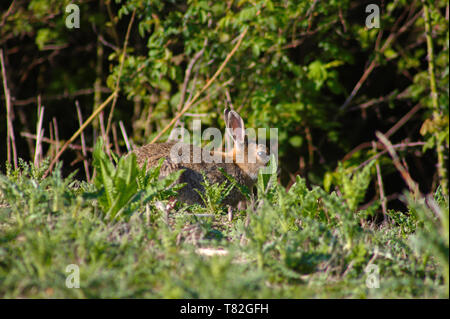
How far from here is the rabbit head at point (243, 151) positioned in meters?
5.79

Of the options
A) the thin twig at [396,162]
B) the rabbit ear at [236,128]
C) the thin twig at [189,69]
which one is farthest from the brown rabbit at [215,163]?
the thin twig at [396,162]

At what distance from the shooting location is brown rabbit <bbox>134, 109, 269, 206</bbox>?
15.1 ft

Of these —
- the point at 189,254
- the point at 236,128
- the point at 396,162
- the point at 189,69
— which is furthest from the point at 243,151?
the point at 189,254

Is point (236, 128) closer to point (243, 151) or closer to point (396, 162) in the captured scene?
point (243, 151)

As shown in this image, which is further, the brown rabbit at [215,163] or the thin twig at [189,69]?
the thin twig at [189,69]

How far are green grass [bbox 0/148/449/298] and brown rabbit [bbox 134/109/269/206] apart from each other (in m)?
1.05

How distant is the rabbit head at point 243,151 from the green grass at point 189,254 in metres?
2.75

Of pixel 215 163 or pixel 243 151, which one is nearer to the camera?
pixel 215 163

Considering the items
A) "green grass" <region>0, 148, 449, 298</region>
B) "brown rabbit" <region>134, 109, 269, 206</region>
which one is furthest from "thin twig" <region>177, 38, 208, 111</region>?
"green grass" <region>0, 148, 449, 298</region>

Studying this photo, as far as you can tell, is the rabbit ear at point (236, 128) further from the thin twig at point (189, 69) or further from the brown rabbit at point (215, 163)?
the thin twig at point (189, 69)

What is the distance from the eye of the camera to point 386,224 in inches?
145

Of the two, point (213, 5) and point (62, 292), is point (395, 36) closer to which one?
point (213, 5)

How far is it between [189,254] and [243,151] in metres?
3.73

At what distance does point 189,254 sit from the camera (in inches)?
92.0
